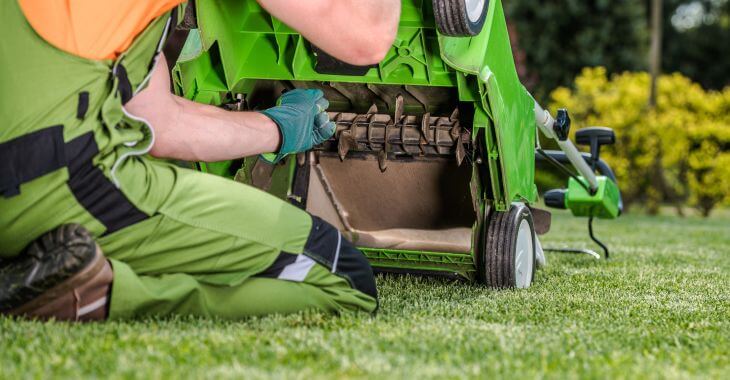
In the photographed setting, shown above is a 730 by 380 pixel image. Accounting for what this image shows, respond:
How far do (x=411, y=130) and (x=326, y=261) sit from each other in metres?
1.10

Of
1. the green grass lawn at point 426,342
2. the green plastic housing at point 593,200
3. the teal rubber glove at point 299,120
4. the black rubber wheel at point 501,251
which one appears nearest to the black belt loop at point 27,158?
the green grass lawn at point 426,342

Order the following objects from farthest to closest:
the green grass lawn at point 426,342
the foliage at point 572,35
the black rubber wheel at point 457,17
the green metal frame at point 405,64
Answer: the foliage at point 572,35
the green metal frame at point 405,64
the black rubber wheel at point 457,17
the green grass lawn at point 426,342

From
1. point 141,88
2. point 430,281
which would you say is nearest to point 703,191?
point 430,281

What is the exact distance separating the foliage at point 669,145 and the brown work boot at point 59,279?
10855 mm

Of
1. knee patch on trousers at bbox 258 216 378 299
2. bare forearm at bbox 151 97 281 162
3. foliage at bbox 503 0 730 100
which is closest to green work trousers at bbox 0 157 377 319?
knee patch on trousers at bbox 258 216 378 299

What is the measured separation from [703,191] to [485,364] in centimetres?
1107

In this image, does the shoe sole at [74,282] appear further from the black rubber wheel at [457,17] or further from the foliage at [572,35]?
the foliage at [572,35]

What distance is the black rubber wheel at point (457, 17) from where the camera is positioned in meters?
2.73

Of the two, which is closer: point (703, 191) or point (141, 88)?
point (141, 88)

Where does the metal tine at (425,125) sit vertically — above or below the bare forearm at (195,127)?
below

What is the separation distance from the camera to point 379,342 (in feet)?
6.88

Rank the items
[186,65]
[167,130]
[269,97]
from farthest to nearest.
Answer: [269,97] → [186,65] → [167,130]

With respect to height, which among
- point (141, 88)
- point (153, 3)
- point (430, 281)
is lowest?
point (430, 281)

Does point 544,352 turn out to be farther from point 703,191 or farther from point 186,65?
point 703,191
